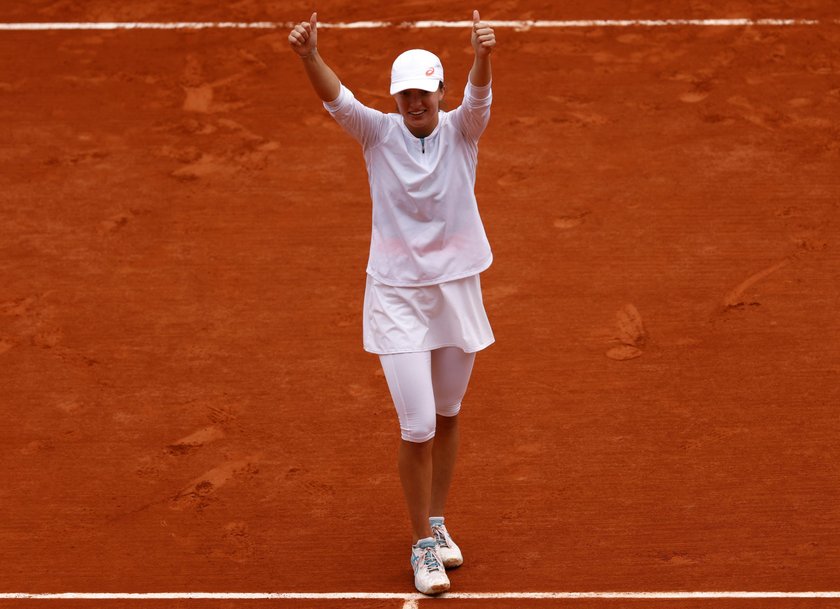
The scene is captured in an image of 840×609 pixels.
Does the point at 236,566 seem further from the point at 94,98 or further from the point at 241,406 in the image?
the point at 94,98

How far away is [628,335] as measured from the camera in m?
8.03

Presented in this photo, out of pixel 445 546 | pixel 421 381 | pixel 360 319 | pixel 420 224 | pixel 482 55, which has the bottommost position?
pixel 445 546

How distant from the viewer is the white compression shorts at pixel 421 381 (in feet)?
18.2

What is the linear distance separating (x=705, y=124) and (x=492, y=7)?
2.95 metres

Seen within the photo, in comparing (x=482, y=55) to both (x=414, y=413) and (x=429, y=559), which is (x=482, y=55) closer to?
(x=414, y=413)

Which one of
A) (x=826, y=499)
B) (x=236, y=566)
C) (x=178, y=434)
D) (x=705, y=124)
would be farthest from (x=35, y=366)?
(x=705, y=124)

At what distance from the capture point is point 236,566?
6.18 meters

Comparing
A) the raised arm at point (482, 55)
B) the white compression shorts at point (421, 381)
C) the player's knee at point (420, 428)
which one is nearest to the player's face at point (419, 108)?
the raised arm at point (482, 55)

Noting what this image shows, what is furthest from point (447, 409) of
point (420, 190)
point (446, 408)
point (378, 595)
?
point (420, 190)

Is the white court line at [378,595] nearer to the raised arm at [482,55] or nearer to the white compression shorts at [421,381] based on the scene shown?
the white compression shorts at [421,381]

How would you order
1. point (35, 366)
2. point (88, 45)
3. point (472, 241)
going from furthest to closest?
point (88, 45) → point (35, 366) → point (472, 241)

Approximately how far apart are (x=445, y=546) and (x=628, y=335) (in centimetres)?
246

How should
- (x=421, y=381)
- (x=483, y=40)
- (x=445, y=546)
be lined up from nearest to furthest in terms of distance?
(x=483, y=40)
(x=421, y=381)
(x=445, y=546)

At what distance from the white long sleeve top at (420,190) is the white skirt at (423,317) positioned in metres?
0.06
